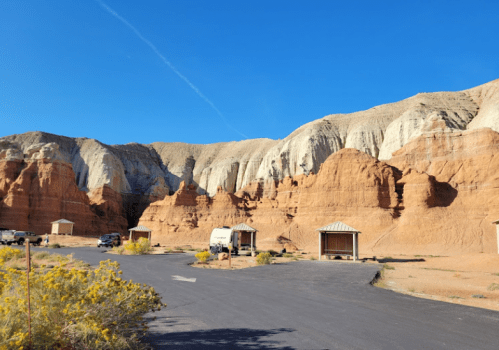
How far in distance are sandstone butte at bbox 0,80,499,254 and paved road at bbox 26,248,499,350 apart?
1398 inches

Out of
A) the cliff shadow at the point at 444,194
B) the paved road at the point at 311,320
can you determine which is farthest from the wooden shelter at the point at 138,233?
the cliff shadow at the point at 444,194

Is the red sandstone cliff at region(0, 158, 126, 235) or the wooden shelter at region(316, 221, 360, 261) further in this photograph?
the red sandstone cliff at region(0, 158, 126, 235)

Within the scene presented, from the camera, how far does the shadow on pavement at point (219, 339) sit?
636 cm

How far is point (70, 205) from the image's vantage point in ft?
237

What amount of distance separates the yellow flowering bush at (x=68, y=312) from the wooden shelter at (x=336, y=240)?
89.1 ft

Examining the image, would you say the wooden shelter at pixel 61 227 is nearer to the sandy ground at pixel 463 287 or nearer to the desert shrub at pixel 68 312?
the sandy ground at pixel 463 287

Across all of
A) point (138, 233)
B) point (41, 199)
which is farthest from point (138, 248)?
point (41, 199)

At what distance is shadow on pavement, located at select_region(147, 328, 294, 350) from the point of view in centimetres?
636

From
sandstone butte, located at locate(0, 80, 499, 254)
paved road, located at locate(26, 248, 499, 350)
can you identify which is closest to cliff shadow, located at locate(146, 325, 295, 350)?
paved road, located at locate(26, 248, 499, 350)

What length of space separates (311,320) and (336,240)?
2562cm

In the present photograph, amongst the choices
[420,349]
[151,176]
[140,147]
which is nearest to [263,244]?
[420,349]

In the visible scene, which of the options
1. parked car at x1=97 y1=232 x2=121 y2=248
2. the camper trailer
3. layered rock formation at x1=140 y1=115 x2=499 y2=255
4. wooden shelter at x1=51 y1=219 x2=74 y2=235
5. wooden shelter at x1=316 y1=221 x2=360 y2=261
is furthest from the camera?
wooden shelter at x1=51 y1=219 x2=74 y2=235

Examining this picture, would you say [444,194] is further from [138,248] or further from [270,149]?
[270,149]

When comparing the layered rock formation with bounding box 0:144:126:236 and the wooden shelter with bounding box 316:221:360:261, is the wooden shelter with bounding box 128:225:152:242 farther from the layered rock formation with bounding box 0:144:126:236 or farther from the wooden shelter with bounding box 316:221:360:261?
the layered rock formation with bounding box 0:144:126:236
